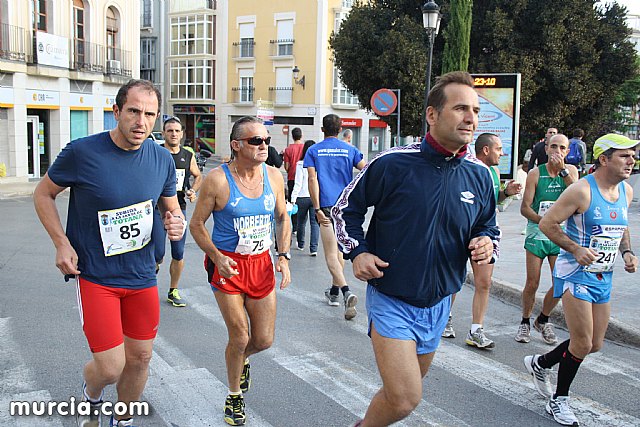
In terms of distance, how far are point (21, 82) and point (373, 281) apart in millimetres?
24845

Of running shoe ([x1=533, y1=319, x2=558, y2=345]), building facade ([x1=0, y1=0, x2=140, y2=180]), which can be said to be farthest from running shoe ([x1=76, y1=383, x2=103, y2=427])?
building facade ([x1=0, y1=0, x2=140, y2=180])

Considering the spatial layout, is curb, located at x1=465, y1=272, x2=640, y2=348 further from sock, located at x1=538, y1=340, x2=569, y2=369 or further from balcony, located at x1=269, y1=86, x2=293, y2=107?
balcony, located at x1=269, y1=86, x2=293, y2=107

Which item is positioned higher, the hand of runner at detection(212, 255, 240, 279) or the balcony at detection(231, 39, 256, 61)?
the balcony at detection(231, 39, 256, 61)

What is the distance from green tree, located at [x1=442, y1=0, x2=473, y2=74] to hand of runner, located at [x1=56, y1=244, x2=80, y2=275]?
17802 mm

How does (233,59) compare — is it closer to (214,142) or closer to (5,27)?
(214,142)

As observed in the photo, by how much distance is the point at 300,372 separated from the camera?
203 inches

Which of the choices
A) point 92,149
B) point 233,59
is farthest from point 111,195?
point 233,59

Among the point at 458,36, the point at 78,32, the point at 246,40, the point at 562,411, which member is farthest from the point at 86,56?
the point at 562,411

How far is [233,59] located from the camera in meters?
47.6

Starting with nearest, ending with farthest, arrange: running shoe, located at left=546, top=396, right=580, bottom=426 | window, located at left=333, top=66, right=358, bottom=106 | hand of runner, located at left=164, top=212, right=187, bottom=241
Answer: hand of runner, located at left=164, top=212, right=187, bottom=241 < running shoe, located at left=546, top=396, right=580, bottom=426 < window, located at left=333, top=66, right=358, bottom=106

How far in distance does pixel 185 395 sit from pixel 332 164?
11.7 feet

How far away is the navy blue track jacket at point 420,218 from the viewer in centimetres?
333

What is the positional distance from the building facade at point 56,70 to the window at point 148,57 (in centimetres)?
2083

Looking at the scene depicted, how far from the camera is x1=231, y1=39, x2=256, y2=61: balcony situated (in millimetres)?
46594
